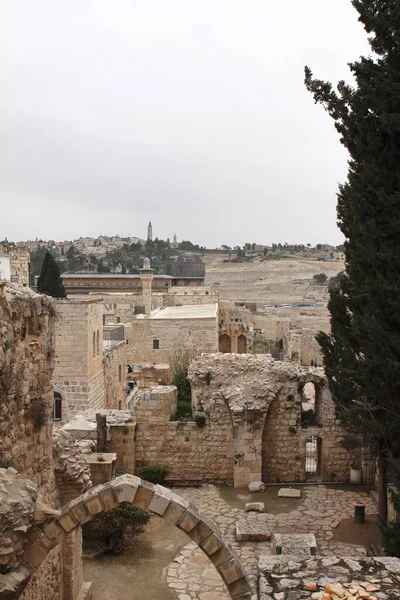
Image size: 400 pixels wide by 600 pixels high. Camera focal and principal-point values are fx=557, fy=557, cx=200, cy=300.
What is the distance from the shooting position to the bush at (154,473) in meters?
11.4

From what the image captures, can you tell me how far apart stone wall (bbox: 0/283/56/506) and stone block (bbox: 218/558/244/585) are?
7.14 feet

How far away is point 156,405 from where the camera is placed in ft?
38.5

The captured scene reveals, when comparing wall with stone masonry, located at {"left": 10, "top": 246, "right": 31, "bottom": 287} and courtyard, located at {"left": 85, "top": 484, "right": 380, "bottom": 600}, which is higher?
wall with stone masonry, located at {"left": 10, "top": 246, "right": 31, "bottom": 287}

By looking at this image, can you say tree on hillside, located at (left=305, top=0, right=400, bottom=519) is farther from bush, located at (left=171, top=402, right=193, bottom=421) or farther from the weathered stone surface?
bush, located at (left=171, top=402, right=193, bottom=421)

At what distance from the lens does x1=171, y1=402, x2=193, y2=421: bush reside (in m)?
12.1

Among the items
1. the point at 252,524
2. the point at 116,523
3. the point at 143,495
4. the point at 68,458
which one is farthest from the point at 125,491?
the point at 252,524

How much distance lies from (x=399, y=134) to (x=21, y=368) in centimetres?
579

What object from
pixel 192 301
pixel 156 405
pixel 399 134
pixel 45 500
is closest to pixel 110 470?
pixel 156 405

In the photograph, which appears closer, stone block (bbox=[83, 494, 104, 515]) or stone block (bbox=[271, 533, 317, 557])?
stone block (bbox=[83, 494, 104, 515])

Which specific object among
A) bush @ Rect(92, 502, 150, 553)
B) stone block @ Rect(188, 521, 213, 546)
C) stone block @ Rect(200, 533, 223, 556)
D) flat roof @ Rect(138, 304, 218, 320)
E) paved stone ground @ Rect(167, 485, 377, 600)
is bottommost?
paved stone ground @ Rect(167, 485, 377, 600)

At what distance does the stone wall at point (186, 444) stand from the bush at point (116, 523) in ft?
9.76

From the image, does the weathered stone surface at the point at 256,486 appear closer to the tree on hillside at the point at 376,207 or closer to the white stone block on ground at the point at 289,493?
the white stone block on ground at the point at 289,493

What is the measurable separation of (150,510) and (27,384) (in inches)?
73.7

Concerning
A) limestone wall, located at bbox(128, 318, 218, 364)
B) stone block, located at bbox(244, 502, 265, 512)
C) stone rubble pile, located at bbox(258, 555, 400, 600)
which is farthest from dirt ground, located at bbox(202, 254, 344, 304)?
stone rubble pile, located at bbox(258, 555, 400, 600)
